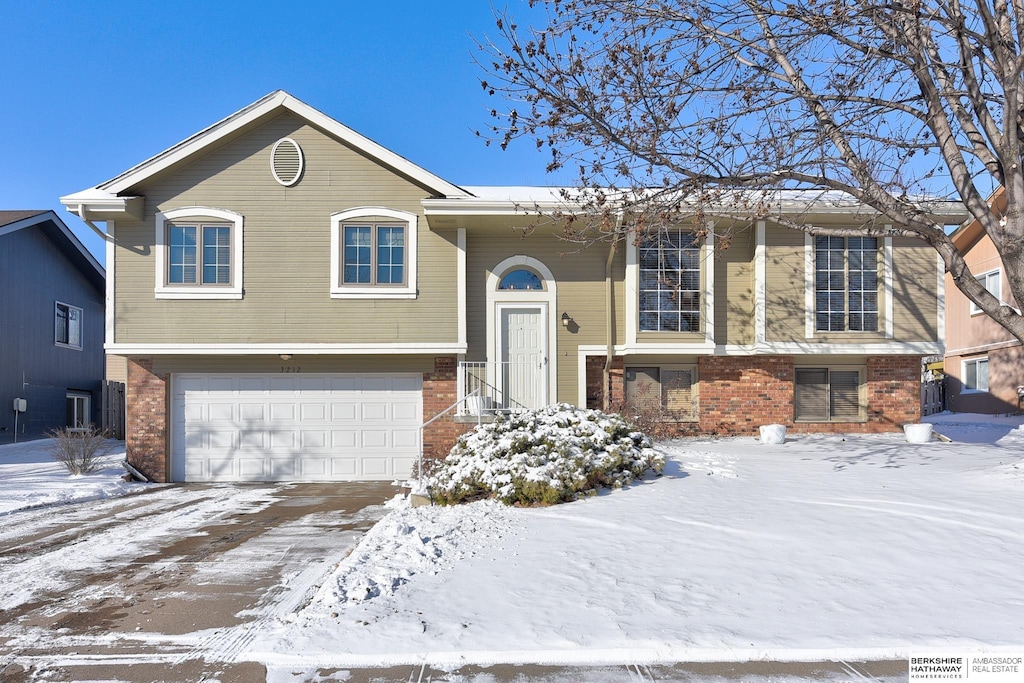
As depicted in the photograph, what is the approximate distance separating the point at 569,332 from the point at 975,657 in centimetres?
994

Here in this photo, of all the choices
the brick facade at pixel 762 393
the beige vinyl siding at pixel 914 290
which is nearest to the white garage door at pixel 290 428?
the brick facade at pixel 762 393

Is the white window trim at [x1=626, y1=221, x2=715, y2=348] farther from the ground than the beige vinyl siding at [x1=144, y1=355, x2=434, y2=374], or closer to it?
farther from the ground

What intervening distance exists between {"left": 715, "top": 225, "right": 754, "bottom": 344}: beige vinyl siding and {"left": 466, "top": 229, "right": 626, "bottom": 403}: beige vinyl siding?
2019mm

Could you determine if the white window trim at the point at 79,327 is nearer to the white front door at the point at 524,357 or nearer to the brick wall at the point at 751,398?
the white front door at the point at 524,357

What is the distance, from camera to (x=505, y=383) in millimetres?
13500

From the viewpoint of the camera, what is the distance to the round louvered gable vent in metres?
13.1

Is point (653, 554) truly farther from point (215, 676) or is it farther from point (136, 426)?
point (136, 426)

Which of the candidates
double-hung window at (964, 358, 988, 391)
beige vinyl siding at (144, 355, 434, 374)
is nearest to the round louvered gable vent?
beige vinyl siding at (144, 355, 434, 374)

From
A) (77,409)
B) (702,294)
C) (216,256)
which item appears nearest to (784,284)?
(702,294)

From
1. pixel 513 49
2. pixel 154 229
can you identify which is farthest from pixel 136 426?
pixel 513 49

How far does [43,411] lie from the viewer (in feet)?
66.0

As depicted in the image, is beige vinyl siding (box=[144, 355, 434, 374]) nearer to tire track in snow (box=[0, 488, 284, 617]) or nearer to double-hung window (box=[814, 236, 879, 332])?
tire track in snow (box=[0, 488, 284, 617])

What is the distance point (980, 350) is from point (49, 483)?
26417 mm

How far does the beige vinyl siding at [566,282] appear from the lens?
44.8ft
